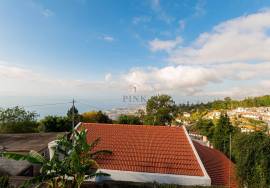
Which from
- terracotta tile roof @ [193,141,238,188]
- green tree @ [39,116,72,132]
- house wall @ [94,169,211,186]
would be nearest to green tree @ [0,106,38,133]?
green tree @ [39,116,72,132]

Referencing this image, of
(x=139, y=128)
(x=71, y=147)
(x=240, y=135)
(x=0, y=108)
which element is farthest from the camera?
(x=0, y=108)

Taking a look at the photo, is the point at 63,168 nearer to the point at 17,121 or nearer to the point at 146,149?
the point at 146,149

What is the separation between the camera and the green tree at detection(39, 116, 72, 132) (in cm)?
3291

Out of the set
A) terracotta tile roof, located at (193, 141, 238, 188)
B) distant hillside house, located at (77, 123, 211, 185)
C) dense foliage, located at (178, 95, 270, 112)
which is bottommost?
terracotta tile roof, located at (193, 141, 238, 188)

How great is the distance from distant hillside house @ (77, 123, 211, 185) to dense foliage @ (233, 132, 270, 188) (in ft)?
6.24

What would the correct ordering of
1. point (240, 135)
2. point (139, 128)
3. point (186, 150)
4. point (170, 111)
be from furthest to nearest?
point (170, 111) → point (139, 128) → point (186, 150) → point (240, 135)

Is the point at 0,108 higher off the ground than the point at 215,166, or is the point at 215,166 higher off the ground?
the point at 0,108

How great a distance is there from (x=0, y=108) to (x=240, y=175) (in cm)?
3142

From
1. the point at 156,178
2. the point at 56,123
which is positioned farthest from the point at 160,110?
the point at 156,178

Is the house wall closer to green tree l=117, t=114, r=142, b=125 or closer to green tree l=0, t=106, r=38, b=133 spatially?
green tree l=0, t=106, r=38, b=133

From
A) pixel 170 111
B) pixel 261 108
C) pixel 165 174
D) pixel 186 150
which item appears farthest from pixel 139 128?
pixel 261 108

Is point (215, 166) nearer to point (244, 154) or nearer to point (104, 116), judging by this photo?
point (244, 154)

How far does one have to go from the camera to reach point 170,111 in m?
38.6

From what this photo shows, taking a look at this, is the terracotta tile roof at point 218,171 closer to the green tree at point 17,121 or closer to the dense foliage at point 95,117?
the green tree at point 17,121
